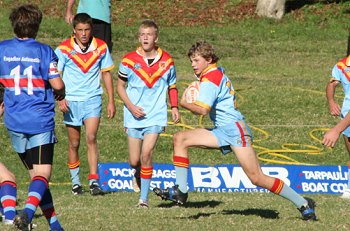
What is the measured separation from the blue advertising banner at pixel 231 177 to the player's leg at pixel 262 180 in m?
3.30

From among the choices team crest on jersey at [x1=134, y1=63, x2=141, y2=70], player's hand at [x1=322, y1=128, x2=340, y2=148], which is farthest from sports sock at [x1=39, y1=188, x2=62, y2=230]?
team crest on jersey at [x1=134, y1=63, x2=141, y2=70]

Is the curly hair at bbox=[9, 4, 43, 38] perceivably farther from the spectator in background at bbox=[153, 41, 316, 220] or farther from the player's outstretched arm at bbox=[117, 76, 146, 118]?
the player's outstretched arm at bbox=[117, 76, 146, 118]

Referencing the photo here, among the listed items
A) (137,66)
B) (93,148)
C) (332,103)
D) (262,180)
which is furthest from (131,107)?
(332,103)

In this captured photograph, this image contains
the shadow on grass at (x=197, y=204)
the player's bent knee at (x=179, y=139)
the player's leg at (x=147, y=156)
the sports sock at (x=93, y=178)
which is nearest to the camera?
the player's bent knee at (x=179, y=139)

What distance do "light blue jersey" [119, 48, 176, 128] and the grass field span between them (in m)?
0.98

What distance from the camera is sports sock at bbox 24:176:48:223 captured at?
8.62m

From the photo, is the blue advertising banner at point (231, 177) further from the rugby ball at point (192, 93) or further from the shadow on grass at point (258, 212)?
the rugby ball at point (192, 93)

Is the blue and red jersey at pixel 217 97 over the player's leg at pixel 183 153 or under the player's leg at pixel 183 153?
over

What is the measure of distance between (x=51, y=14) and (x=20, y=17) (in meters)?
21.0

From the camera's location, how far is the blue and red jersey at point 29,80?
348 inches

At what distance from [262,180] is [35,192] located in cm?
239

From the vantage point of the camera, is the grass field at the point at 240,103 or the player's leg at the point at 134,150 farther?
the player's leg at the point at 134,150

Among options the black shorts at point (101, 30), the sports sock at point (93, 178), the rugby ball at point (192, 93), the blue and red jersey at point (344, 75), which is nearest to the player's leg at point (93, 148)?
the sports sock at point (93, 178)

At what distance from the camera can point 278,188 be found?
10.1 meters
